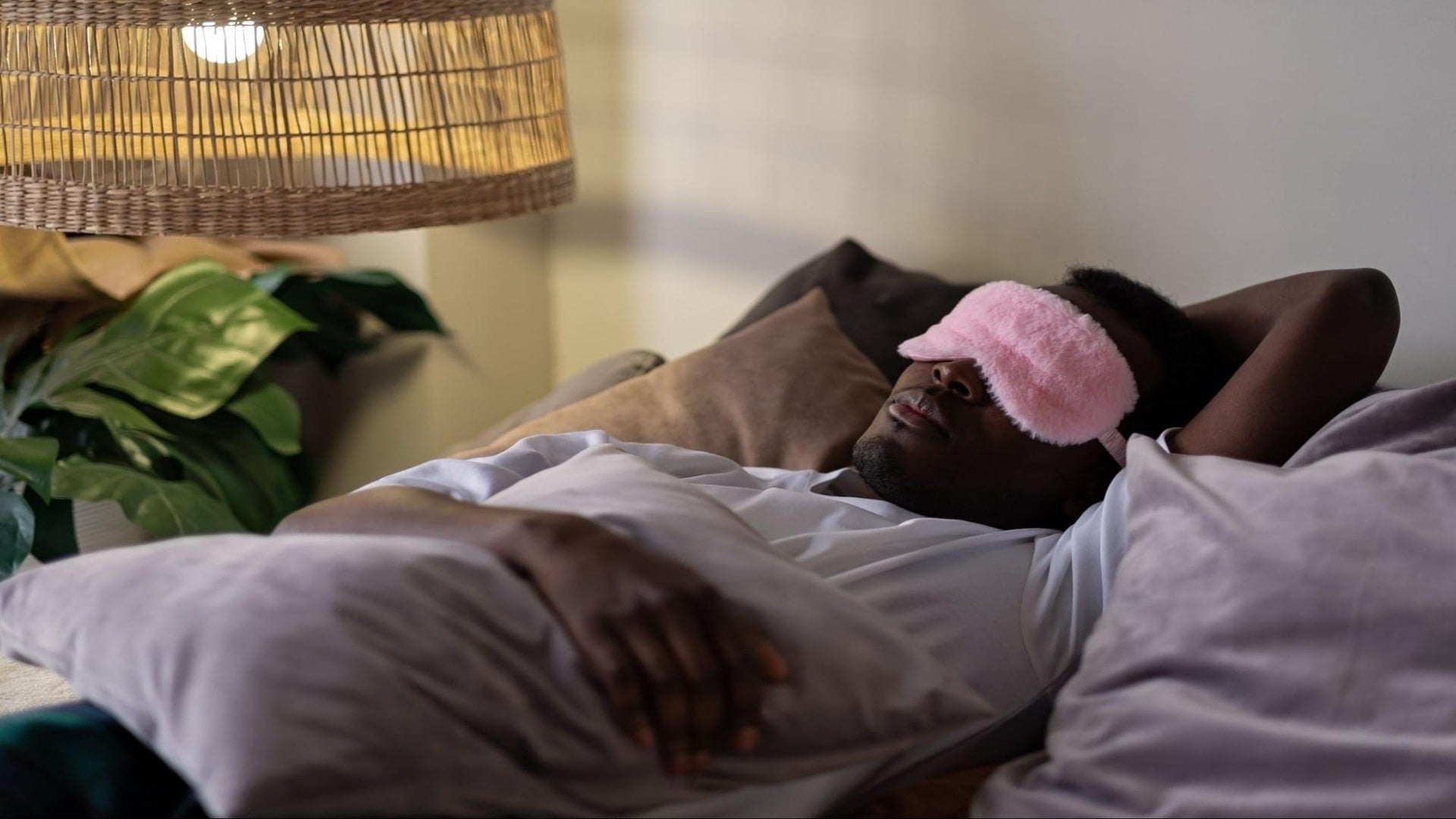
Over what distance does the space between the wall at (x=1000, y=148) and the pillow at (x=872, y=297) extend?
0.19 metres

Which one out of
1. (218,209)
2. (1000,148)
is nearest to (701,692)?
(218,209)

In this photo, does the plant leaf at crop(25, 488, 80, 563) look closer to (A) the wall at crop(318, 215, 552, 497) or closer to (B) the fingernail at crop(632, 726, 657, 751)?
(A) the wall at crop(318, 215, 552, 497)

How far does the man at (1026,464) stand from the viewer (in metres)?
1.03

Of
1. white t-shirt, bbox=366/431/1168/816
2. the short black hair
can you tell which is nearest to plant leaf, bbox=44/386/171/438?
white t-shirt, bbox=366/431/1168/816

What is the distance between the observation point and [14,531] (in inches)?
67.4

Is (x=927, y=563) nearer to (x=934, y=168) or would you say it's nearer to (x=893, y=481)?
(x=893, y=481)

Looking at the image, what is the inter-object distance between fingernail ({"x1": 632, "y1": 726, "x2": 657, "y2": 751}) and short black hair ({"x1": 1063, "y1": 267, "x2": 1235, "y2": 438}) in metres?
0.74

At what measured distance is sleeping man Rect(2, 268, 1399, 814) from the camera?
0.86 m

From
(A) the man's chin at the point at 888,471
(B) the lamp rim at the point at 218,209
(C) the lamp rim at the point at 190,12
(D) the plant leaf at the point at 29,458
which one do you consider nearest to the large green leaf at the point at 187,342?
(D) the plant leaf at the point at 29,458

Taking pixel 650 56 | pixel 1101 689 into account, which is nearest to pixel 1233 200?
pixel 1101 689

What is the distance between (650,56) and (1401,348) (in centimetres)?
129

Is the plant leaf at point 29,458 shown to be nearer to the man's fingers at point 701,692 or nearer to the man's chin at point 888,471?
the man's chin at point 888,471

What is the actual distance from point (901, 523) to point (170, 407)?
1.26 m

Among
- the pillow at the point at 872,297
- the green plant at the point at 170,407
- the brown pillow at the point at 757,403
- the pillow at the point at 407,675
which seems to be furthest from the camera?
the green plant at the point at 170,407
